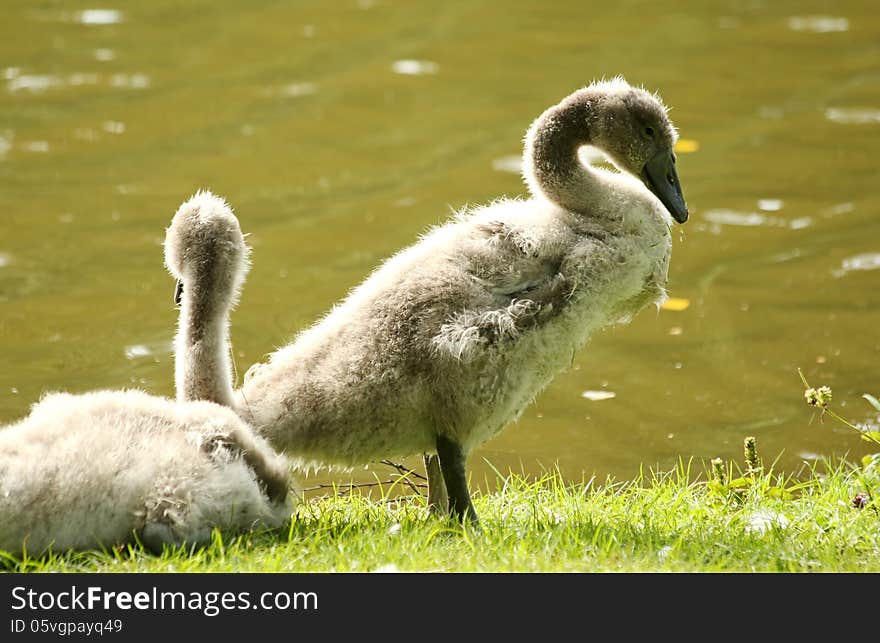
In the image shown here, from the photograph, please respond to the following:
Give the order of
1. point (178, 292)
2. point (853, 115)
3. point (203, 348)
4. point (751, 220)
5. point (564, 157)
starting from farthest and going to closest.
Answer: point (853, 115)
point (751, 220)
point (178, 292)
point (564, 157)
point (203, 348)

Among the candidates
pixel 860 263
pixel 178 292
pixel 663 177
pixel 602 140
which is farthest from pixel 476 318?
pixel 860 263

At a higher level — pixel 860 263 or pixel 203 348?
pixel 203 348

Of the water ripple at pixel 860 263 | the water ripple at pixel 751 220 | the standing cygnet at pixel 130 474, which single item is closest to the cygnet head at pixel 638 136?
the standing cygnet at pixel 130 474

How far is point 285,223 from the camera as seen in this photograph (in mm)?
12086

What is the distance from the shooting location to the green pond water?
918 centimetres

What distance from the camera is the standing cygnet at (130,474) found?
16.9 feet

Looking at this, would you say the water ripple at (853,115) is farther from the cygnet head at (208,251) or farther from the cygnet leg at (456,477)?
the cygnet head at (208,251)

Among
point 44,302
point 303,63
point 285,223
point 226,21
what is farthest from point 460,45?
point 44,302

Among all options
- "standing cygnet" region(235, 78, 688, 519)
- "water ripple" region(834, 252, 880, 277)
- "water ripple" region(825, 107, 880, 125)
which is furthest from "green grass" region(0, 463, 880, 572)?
"water ripple" region(825, 107, 880, 125)

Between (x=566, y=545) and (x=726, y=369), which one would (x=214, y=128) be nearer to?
(x=726, y=369)

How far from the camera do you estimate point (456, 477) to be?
232 inches

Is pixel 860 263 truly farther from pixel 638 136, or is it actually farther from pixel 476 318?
pixel 476 318

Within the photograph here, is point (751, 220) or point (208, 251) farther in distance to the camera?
point (751, 220)

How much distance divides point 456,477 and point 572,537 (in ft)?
1.91
